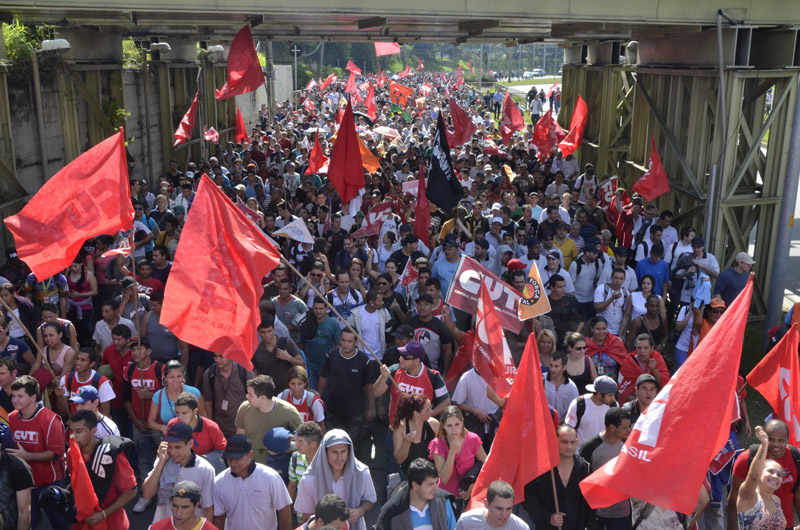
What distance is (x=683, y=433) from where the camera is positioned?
5148 mm

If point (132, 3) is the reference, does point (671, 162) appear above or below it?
below

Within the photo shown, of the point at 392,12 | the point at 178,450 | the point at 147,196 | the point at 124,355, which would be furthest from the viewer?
the point at 147,196

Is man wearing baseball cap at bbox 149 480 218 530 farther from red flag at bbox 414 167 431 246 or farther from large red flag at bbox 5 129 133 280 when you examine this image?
red flag at bbox 414 167 431 246

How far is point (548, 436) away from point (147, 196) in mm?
10795

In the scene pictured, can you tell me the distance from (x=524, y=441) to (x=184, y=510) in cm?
219

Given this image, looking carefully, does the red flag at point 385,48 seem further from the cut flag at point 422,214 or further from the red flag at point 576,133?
the cut flag at point 422,214

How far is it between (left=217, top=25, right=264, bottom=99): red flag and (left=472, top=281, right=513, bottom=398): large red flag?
6.78 meters

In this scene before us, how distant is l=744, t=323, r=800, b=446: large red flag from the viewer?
20.6 feet

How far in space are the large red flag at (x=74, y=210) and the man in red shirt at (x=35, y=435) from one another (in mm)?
1202

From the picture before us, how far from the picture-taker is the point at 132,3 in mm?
10344

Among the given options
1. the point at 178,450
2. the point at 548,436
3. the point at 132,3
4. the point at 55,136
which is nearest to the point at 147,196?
the point at 55,136

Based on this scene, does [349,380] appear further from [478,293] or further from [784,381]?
[784,381]

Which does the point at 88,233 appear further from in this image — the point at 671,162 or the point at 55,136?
the point at 671,162

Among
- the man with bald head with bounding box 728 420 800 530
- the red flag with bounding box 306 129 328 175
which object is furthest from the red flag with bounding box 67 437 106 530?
the red flag with bounding box 306 129 328 175
